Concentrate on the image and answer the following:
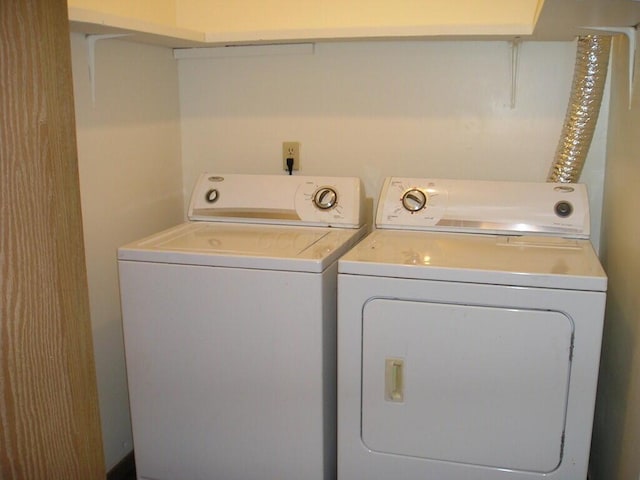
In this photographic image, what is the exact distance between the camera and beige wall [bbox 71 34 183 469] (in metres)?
1.91

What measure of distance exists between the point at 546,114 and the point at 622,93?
0.31 metres

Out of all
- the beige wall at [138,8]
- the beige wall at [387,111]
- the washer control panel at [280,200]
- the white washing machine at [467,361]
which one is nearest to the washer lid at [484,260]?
the white washing machine at [467,361]

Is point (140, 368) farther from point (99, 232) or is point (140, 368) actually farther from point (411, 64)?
point (411, 64)

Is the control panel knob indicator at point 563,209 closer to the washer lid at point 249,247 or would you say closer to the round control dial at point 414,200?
the round control dial at point 414,200

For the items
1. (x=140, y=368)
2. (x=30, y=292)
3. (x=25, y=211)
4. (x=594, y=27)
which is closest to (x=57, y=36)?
(x=25, y=211)

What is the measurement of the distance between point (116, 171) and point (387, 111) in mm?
996

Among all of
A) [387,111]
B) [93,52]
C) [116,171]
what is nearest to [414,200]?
[387,111]

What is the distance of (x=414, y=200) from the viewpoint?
196 cm

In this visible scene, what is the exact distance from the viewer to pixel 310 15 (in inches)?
88.9

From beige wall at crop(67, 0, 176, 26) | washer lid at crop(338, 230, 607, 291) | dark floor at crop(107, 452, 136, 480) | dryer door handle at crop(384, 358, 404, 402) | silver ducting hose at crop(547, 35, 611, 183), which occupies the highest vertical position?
beige wall at crop(67, 0, 176, 26)

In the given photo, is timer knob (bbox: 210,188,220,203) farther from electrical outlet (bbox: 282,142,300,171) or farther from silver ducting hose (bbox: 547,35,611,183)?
silver ducting hose (bbox: 547,35,611,183)

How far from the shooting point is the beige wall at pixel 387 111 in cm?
211

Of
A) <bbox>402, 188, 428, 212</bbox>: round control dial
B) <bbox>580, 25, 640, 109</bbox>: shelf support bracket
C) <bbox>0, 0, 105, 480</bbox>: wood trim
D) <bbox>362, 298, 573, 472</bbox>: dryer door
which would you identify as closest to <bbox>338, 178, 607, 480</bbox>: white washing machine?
<bbox>362, 298, 573, 472</bbox>: dryer door

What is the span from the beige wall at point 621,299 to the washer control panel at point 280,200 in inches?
31.3
